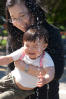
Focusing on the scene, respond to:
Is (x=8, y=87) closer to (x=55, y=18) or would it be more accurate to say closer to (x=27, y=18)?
(x=27, y=18)

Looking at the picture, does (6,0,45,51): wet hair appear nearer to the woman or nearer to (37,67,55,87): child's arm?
the woman

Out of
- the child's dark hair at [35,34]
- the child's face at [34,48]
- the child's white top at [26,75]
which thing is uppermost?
the child's dark hair at [35,34]

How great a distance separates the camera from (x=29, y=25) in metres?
2.36

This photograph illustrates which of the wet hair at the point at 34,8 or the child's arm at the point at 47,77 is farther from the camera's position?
the wet hair at the point at 34,8

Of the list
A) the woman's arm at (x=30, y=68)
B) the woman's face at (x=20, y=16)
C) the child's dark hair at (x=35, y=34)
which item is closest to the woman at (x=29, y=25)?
the woman's face at (x=20, y=16)

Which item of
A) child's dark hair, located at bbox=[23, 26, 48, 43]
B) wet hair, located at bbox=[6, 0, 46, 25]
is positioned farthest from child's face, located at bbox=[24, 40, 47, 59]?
wet hair, located at bbox=[6, 0, 46, 25]

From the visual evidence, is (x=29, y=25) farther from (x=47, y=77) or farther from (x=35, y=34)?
(x=47, y=77)

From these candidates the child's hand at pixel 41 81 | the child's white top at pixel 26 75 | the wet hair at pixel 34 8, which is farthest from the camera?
the wet hair at pixel 34 8

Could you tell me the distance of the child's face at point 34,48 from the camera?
221 cm

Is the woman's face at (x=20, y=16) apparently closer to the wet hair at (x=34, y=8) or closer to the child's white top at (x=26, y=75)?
the wet hair at (x=34, y=8)

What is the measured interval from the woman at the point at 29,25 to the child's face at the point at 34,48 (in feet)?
0.61

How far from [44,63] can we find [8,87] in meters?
0.36

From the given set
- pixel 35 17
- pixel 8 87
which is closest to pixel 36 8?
pixel 35 17

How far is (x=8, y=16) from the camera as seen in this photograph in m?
2.54
